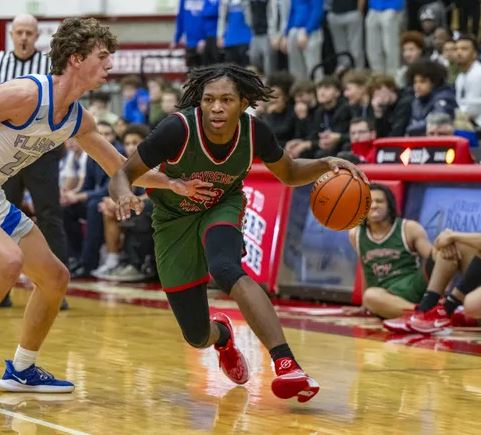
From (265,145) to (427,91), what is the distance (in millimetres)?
6420

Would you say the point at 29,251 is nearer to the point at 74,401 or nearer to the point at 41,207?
the point at 74,401

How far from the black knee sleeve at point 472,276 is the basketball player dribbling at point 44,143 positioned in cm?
350

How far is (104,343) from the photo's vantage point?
8.02 metres

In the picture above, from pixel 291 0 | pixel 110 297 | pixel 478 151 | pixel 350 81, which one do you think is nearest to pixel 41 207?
pixel 110 297

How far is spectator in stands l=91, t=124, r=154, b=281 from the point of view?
13.3 m

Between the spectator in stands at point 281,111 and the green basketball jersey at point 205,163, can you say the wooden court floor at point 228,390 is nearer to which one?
the green basketball jersey at point 205,163

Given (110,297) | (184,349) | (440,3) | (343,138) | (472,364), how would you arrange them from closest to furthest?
1. (472,364)
2. (184,349)
3. (110,297)
4. (343,138)
5. (440,3)

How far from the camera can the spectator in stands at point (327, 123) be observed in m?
12.3

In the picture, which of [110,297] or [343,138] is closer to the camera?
[110,297]

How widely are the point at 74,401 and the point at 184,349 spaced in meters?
2.07

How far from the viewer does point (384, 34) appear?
1442 centimetres

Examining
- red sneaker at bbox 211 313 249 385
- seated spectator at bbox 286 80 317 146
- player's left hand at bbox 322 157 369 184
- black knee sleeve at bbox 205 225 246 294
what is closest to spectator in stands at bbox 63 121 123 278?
seated spectator at bbox 286 80 317 146

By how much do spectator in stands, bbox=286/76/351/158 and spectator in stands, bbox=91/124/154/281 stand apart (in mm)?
1649

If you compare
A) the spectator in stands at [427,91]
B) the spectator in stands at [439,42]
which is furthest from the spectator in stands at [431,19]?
the spectator in stands at [427,91]
